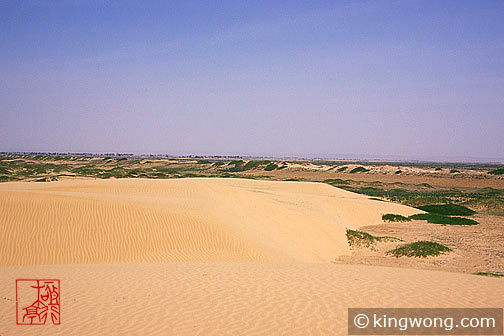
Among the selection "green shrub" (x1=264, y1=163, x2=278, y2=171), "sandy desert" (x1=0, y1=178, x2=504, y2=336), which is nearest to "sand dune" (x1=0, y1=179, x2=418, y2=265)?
Answer: "sandy desert" (x1=0, y1=178, x2=504, y2=336)

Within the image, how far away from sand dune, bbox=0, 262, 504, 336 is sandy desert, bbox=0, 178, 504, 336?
0.09ft

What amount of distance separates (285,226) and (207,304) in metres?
12.3

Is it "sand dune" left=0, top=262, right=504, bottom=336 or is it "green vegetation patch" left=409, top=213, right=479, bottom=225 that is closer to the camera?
"sand dune" left=0, top=262, right=504, bottom=336

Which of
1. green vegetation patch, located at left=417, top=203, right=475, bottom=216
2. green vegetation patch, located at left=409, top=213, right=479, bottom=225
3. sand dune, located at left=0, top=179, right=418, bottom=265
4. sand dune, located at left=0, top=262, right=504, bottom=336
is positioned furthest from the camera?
green vegetation patch, located at left=417, top=203, right=475, bottom=216

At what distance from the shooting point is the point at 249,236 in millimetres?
16219

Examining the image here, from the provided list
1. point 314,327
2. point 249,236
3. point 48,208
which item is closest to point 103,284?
point 314,327

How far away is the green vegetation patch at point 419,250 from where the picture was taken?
16500 mm

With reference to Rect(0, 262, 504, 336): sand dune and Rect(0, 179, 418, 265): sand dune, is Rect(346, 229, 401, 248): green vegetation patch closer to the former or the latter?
Rect(0, 179, 418, 265): sand dune

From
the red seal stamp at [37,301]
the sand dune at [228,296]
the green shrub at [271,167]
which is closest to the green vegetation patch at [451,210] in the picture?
the sand dune at [228,296]

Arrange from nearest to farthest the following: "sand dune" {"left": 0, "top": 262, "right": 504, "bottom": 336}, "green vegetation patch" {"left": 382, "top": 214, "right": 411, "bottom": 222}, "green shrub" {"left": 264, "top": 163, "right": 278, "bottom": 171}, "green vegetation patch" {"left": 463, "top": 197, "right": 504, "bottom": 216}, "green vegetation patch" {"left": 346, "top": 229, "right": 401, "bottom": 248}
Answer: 1. "sand dune" {"left": 0, "top": 262, "right": 504, "bottom": 336}
2. "green vegetation patch" {"left": 346, "top": 229, "right": 401, "bottom": 248}
3. "green vegetation patch" {"left": 382, "top": 214, "right": 411, "bottom": 222}
4. "green vegetation patch" {"left": 463, "top": 197, "right": 504, "bottom": 216}
5. "green shrub" {"left": 264, "top": 163, "right": 278, "bottom": 171}

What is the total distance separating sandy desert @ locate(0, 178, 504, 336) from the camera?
695cm

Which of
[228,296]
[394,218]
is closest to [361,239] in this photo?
[394,218]

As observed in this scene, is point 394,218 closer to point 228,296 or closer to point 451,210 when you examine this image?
point 451,210

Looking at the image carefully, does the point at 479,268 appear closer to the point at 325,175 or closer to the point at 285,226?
the point at 285,226
